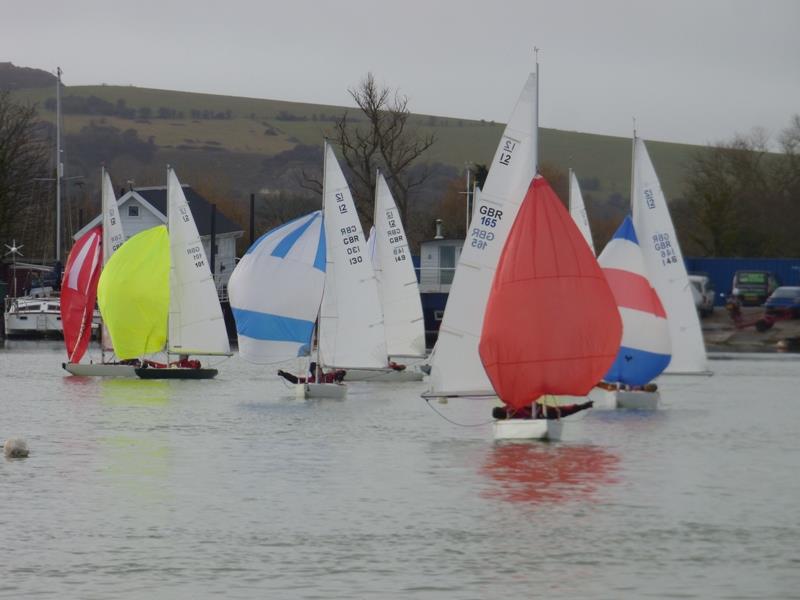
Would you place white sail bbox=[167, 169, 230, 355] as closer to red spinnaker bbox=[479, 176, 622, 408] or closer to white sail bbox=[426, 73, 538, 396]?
white sail bbox=[426, 73, 538, 396]

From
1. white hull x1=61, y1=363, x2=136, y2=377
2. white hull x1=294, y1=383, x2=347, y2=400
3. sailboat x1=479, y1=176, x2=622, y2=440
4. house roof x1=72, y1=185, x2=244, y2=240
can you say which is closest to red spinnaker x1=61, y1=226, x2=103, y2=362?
white hull x1=61, y1=363, x2=136, y2=377

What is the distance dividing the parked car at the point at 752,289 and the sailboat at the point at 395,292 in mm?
34402

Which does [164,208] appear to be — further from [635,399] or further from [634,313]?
[634,313]

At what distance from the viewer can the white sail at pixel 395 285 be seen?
5441cm

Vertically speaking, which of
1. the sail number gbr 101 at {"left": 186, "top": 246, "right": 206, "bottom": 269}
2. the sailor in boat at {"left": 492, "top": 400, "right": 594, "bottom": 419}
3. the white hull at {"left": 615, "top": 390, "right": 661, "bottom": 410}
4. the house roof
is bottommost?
the white hull at {"left": 615, "top": 390, "right": 661, "bottom": 410}

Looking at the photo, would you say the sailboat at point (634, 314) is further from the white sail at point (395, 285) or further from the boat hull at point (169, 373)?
the boat hull at point (169, 373)

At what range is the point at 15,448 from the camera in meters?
31.5

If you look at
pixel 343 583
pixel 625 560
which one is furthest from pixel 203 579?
pixel 625 560

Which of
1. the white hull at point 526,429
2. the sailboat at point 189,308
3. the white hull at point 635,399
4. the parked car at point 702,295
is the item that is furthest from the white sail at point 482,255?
the parked car at point 702,295

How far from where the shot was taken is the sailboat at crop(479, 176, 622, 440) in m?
31.9

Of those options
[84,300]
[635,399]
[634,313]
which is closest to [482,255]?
[634,313]

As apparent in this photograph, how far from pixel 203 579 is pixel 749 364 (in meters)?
47.2

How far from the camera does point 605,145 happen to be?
190 m

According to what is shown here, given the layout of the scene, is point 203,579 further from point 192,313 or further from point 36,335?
point 36,335
